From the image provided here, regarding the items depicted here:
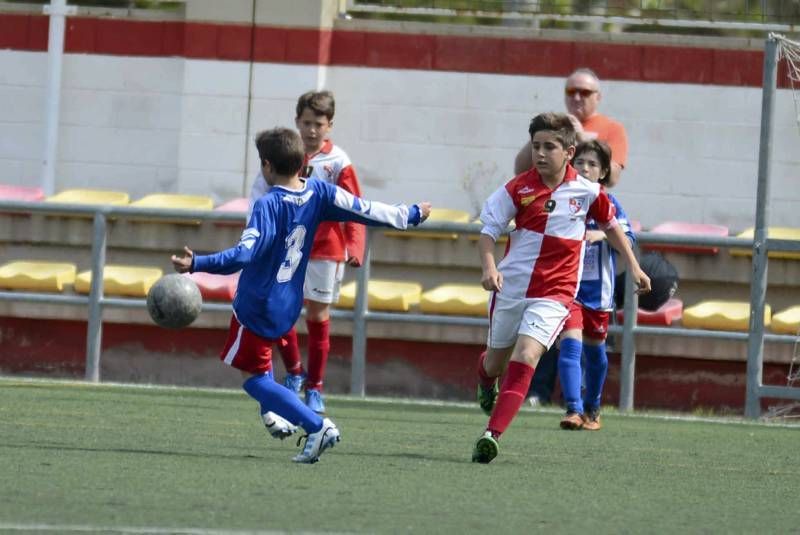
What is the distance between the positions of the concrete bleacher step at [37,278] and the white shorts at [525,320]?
576 centimetres

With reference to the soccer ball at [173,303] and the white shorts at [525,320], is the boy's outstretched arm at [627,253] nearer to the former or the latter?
the white shorts at [525,320]

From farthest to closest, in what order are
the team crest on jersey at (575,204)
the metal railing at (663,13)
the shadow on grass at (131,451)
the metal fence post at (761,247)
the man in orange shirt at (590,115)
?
the metal railing at (663,13), the metal fence post at (761,247), the man in orange shirt at (590,115), the team crest on jersey at (575,204), the shadow on grass at (131,451)

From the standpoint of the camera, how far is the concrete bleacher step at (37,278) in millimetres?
13281

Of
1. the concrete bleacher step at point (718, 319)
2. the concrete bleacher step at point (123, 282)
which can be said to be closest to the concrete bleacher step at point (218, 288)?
the concrete bleacher step at point (123, 282)

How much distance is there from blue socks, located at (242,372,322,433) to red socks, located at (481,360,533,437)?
80 cm

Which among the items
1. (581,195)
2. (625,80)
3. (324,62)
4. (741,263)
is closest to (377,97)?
(324,62)

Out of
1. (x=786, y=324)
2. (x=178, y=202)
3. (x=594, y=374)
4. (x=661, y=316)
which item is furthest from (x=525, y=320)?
(x=178, y=202)

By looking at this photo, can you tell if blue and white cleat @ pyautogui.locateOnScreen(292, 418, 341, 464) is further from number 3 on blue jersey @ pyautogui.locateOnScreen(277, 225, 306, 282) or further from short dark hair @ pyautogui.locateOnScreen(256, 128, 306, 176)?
short dark hair @ pyautogui.locateOnScreen(256, 128, 306, 176)

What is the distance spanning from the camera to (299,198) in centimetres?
762

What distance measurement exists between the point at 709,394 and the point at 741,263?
103 centimetres

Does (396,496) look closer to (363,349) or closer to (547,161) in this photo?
(547,161)

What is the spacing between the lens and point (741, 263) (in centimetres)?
1320

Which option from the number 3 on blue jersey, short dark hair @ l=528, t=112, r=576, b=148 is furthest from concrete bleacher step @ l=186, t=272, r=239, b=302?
the number 3 on blue jersey

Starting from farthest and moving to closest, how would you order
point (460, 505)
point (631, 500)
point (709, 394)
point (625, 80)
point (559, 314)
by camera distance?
1. point (625, 80)
2. point (709, 394)
3. point (559, 314)
4. point (631, 500)
5. point (460, 505)
